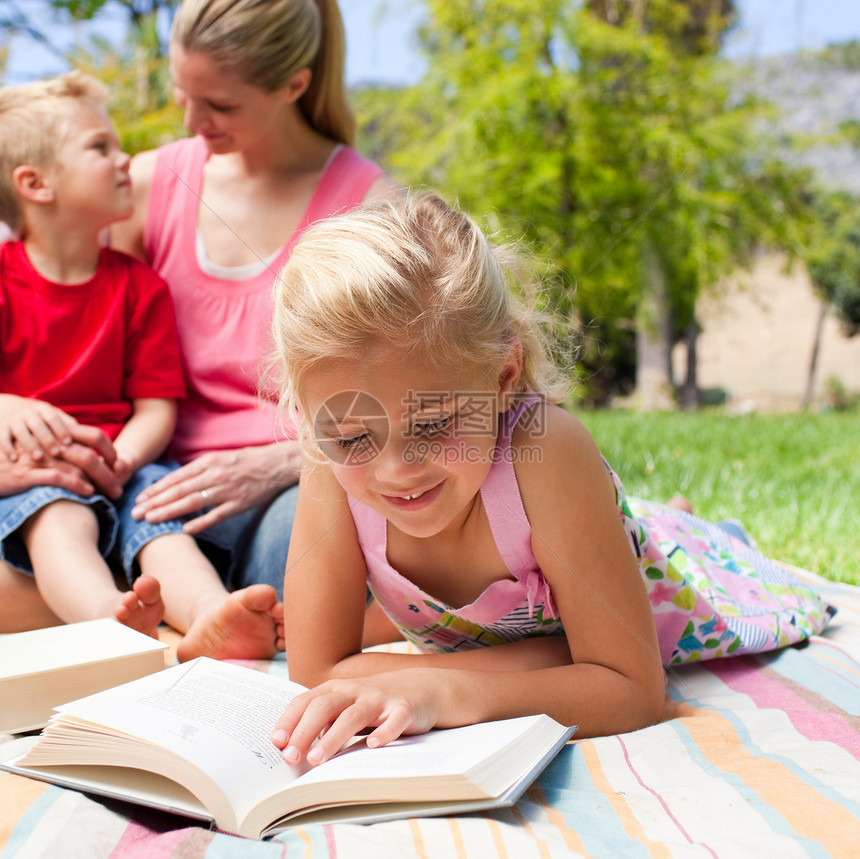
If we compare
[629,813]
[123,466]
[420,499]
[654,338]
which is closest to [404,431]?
[420,499]

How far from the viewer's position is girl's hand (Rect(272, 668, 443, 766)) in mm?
1139

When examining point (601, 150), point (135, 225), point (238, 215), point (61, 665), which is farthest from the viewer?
point (601, 150)

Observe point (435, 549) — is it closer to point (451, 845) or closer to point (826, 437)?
point (451, 845)

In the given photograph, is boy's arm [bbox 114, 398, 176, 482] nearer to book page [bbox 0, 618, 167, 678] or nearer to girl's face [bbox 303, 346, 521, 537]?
book page [bbox 0, 618, 167, 678]

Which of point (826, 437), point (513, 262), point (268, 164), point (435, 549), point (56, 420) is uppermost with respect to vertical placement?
point (268, 164)

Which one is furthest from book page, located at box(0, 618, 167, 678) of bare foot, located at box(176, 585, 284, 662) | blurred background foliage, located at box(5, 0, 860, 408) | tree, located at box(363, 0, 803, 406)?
tree, located at box(363, 0, 803, 406)

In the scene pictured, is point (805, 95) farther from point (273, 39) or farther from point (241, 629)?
point (241, 629)

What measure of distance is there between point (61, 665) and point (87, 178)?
4.92 ft

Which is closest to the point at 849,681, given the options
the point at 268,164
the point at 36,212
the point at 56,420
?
the point at 56,420

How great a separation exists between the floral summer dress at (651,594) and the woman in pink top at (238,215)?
2.01ft

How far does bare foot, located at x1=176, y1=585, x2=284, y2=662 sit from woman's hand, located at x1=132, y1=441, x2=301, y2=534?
41 centimetres

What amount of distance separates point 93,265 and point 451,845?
203cm

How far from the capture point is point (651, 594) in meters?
1.73

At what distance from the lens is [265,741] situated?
1167 millimetres
